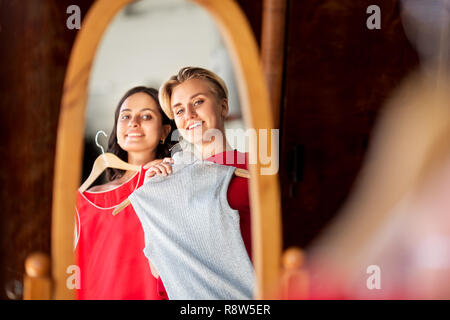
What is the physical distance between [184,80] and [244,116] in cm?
12

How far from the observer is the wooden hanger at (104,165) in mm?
650

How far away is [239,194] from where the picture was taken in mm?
654

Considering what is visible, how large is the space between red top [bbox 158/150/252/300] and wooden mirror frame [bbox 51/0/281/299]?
0.13 feet

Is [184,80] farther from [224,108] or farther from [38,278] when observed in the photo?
[38,278]

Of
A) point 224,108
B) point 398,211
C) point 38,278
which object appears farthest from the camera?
point 398,211

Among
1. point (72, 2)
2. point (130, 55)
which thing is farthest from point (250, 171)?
point (72, 2)

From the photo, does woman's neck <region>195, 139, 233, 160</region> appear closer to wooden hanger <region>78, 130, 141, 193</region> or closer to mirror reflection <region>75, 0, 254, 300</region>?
mirror reflection <region>75, 0, 254, 300</region>

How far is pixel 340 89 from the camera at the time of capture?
2.58 feet

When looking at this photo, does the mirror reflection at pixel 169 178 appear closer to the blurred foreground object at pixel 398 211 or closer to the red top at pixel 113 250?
the red top at pixel 113 250

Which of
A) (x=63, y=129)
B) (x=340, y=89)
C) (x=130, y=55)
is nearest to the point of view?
(x=63, y=129)

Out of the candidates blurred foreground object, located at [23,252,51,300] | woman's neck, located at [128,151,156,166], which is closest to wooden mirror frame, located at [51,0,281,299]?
blurred foreground object, located at [23,252,51,300]

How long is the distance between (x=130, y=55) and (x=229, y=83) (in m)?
0.16

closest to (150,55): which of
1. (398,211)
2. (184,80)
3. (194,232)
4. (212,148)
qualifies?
(184,80)
